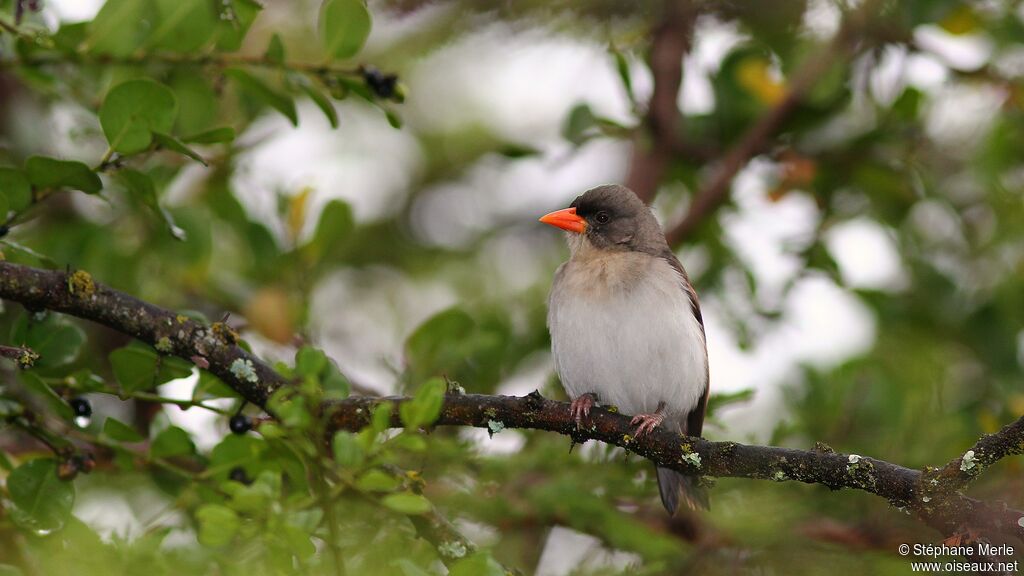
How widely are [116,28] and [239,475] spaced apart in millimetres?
1554

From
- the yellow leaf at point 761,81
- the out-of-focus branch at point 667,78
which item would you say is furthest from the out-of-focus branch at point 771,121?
the out-of-focus branch at point 667,78

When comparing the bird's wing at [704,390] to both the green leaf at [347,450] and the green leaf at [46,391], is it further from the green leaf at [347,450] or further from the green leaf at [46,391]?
the green leaf at [347,450]

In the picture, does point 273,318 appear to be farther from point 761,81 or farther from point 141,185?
point 761,81

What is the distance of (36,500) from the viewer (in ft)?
10.9

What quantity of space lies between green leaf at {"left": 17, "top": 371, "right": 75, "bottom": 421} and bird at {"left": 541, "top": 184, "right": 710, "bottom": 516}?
7.49 ft

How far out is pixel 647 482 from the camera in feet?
17.1

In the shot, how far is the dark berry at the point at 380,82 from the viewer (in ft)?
11.7

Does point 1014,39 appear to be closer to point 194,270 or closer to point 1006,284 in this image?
point 1006,284

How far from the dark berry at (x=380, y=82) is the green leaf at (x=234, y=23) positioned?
43 cm

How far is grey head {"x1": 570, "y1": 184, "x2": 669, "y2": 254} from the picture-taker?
5641mm

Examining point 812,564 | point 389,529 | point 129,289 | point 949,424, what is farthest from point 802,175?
point 129,289

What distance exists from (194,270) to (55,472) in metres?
1.80

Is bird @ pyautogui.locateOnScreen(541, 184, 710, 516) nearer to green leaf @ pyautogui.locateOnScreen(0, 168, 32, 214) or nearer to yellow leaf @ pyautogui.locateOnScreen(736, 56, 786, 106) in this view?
yellow leaf @ pyautogui.locateOnScreen(736, 56, 786, 106)

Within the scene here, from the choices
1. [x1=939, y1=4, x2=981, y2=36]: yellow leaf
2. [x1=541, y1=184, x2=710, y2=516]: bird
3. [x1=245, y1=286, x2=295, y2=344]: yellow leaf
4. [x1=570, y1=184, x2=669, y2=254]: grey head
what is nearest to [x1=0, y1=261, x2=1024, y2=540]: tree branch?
[x1=541, y1=184, x2=710, y2=516]: bird
